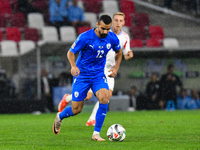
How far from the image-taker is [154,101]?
53.0ft

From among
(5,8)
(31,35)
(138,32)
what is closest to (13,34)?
(31,35)

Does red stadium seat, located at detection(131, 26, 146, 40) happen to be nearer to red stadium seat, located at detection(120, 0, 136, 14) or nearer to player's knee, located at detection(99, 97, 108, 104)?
red stadium seat, located at detection(120, 0, 136, 14)

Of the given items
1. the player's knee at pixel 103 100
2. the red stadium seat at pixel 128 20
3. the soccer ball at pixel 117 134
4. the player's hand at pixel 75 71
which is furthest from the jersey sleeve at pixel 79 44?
the red stadium seat at pixel 128 20

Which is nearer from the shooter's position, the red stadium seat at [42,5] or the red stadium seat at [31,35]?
the red stadium seat at [31,35]

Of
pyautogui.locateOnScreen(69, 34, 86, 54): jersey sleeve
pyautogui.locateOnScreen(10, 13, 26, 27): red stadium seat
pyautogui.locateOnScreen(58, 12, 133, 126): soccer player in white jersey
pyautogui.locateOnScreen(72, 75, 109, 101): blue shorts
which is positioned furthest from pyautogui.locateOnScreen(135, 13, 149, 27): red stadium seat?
pyautogui.locateOnScreen(69, 34, 86, 54): jersey sleeve

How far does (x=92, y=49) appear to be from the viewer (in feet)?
21.1

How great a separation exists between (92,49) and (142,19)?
13366mm

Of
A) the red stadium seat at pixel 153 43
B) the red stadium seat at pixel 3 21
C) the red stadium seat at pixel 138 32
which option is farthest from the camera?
the red stadium seat at pixel 138 32

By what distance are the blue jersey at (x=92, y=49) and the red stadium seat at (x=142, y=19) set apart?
12.8 m

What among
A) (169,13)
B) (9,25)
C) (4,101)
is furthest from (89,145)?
(169,13)

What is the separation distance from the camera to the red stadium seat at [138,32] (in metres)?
18.0

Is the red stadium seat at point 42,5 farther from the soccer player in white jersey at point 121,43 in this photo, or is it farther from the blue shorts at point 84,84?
the blue shorts at point 84,84

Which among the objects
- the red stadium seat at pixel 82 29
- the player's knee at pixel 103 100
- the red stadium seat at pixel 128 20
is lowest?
the player's knee at pixel 103 100

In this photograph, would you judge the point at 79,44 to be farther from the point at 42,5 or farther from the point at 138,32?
the point at 42,5
